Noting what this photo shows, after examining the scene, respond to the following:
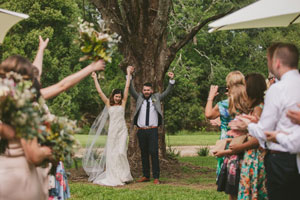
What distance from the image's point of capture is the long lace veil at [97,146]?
38.5 feet

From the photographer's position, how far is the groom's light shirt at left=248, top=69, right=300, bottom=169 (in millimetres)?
4191

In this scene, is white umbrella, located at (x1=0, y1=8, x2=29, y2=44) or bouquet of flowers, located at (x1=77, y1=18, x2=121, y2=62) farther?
white umbrella, located at (x1=0, y1=8, x2=29, y2=44)

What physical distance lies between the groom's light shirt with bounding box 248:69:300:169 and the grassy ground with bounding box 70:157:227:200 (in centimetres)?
465

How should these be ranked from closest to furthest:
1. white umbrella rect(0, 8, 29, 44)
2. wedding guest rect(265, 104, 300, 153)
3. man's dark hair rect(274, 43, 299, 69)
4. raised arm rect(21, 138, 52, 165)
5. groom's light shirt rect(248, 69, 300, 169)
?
raised arm rect(21, 138, 52, 165) → wedding guest rect(265, 104, 300, 153) → groom's light shirt rect(248, 69, 300, 169) → man's dark hair rect(274, 43, 299, 69) → white umbrella rect(0, 8, 29, 44)

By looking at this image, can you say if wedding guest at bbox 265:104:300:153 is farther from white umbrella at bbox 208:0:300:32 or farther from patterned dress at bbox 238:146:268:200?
white umbrella at bbox 208:0:300:32

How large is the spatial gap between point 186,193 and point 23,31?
2703 cm

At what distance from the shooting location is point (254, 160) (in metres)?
5.27

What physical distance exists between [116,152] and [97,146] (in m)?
0.87

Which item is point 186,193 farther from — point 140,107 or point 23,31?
point 23,31

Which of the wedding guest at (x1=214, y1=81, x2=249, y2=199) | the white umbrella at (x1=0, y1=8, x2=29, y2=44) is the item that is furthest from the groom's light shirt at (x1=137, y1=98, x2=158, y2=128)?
the wedding guest at (x1=214, y1=81, x2=249, y2=199)

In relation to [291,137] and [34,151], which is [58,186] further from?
[291,137]

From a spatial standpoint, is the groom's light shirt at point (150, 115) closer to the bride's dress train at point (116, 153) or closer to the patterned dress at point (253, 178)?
the bride's dress train at point (116, 153)

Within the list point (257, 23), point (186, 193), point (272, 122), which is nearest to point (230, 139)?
point (272, 122)

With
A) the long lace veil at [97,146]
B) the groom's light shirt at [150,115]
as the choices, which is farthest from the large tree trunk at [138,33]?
the groom's light shirt at [150,115]
